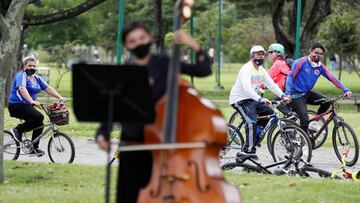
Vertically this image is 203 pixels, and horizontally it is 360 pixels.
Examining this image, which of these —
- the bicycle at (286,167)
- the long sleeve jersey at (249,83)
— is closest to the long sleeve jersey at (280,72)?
the long sleeve jersey at (249,83)

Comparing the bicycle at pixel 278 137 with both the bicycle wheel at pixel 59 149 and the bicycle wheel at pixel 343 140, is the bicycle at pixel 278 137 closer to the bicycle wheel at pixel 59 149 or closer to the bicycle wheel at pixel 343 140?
the bicycle wheel at pixel 343 140

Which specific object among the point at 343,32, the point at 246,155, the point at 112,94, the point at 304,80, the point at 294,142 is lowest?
the point at 246,155

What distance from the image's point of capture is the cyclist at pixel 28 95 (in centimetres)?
1297

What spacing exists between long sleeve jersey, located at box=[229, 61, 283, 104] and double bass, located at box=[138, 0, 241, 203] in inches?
241

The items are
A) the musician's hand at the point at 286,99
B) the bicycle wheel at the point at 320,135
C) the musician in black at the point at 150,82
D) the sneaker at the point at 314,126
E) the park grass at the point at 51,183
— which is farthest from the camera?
the bicycle wheel at the point at 320,135

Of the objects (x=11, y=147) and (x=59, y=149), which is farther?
(x=11, y=147)

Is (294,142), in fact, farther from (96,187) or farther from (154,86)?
(154,86)

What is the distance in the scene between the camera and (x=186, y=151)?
6086 mm

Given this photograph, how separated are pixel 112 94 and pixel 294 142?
709 centimetres

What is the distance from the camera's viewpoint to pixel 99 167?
474 inches

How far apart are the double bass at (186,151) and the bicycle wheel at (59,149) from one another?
7.13m

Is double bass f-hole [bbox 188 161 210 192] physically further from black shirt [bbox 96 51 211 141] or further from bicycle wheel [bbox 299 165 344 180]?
bicycle wheel [bbox 299 165 344 180]

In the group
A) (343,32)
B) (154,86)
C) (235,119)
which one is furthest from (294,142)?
(343,32)

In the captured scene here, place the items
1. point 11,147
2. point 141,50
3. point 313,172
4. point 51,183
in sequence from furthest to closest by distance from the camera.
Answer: point 11,147 < point 313,172 < point 51,183 < point 141,50
